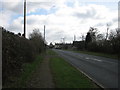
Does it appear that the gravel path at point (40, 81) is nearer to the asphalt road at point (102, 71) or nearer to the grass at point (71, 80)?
the grass at point (71, 80)

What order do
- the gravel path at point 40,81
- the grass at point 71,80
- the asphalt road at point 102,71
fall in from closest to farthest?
1. the gravel path at point 40,81
2. the grass at point 71,80
3. the asphalt road at point 102,71

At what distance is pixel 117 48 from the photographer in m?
40.7

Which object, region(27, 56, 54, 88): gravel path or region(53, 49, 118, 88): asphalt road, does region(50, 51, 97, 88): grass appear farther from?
region(53, 49, 118, 88): asphalt road

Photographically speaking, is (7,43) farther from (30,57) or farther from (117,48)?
(117,48)

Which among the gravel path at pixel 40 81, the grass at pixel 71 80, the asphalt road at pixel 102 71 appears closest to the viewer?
the gravel path at pixel 40 81

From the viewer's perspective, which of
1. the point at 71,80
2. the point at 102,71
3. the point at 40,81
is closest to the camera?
the point at 40,81

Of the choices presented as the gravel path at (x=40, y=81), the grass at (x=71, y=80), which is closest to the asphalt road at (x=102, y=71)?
the grass at (x=71, y=80)

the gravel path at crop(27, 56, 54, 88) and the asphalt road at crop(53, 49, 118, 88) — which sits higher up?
the gravel path at crop(27, 56, 54, 88)

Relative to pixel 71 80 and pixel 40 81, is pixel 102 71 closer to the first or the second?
pixel 71 80

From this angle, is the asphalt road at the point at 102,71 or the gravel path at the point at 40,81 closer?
the gravel path at the point at 40,81

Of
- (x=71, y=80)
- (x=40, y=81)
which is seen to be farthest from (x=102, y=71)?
(x=40, y=81)

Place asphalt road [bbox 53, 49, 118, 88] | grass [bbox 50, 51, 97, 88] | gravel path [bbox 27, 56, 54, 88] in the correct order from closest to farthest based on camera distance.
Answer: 1. gravel path [bbox 27, 56, 54, 88]
2. grass [bbox 50, 51, 97, 88]
3. asphalt road [bbox 53, 49, 118, 88]

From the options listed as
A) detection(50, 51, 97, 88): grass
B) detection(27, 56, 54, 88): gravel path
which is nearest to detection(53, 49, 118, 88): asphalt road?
detection(50, 51, 97, 88): grass

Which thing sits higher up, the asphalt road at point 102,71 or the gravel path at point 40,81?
the gravel path at point 40,81
